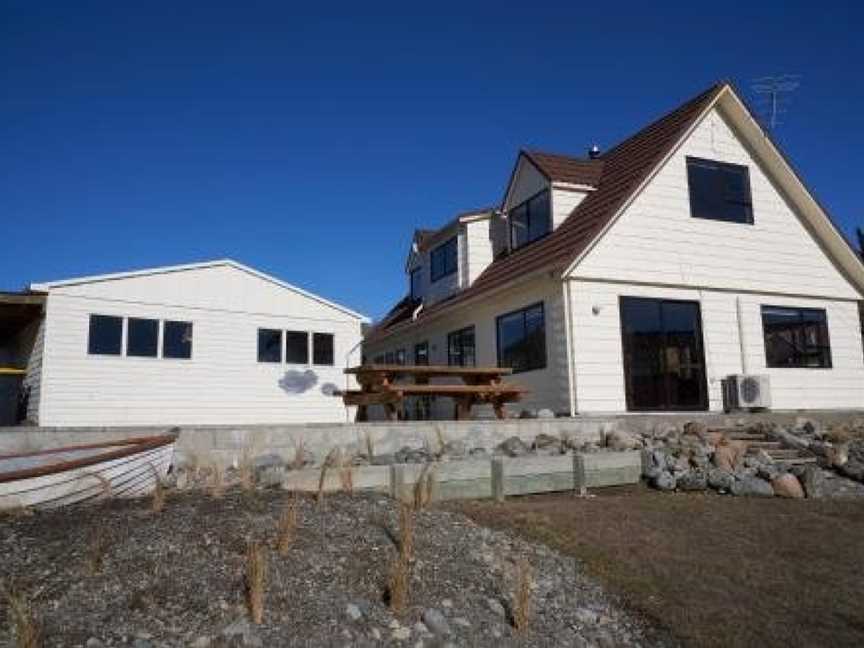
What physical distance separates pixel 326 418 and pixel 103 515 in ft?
40.8

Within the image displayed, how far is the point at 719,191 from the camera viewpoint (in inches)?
669

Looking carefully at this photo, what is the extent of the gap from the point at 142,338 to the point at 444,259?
9227mm

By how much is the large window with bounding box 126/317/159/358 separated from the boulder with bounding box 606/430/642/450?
1111 cm

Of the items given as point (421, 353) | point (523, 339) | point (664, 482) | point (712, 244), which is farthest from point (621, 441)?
point (421, 353)

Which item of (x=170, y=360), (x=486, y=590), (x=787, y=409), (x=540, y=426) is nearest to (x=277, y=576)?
(x=486, y=590)

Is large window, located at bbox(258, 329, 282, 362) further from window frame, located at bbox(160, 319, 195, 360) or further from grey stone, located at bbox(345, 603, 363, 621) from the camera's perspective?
grey stone, located at bbox(345, 603, 363, 621)

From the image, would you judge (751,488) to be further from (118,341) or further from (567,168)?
(118,341)

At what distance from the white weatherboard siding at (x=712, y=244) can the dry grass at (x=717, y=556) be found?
6.79 metres

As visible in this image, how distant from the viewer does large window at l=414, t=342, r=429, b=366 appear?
22266 millimetres

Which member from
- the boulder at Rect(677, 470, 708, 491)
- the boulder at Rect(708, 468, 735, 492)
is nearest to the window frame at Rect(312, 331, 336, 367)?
the boulder at Rect(677, 470, 708, 491)

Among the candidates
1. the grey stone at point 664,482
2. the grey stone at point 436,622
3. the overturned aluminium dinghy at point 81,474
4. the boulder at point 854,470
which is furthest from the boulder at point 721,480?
Answer: the overturned aluminium dinghy at point 81,474

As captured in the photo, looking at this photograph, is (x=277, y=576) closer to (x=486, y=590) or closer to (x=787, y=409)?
(x=486, y=590)

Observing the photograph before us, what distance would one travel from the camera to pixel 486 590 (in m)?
5.73

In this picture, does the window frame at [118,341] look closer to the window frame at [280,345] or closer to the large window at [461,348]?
the window frame at [280,345]
